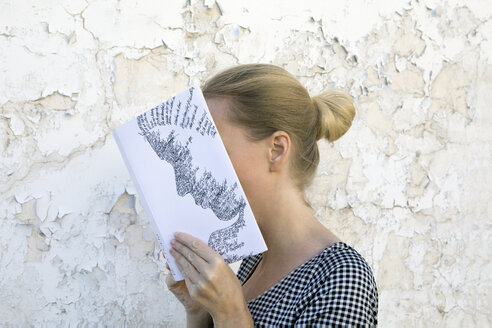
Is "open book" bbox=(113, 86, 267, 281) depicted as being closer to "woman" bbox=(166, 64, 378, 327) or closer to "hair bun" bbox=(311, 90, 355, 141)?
"woman" bbox=(166, 64, 378, 327)

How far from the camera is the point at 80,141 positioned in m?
1.42

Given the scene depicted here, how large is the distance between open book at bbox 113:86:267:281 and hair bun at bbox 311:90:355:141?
36 centimetres

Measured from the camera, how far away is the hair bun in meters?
1.25

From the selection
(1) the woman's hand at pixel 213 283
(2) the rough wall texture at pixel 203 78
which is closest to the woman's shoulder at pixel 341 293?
(1) the woman's hand at pixel 213 283

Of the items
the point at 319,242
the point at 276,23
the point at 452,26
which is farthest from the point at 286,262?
the point at 452,26

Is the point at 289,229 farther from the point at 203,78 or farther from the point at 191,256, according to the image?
the point at 203,78

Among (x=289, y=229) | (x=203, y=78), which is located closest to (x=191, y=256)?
(x=289, y=229)

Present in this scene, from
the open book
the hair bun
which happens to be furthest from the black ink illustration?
the hair bun

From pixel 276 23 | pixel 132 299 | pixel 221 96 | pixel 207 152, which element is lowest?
pixel 132 299

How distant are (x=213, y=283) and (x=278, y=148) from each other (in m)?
0.33

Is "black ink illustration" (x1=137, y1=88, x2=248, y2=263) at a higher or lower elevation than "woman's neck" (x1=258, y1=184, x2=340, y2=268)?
higher

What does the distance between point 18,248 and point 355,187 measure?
1.08m

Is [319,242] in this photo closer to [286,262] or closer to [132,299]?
[286,262]

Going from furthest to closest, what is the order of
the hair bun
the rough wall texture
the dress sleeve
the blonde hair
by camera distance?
the rough wall texture, the hair bun, the blonde hair, the dress sleeve
